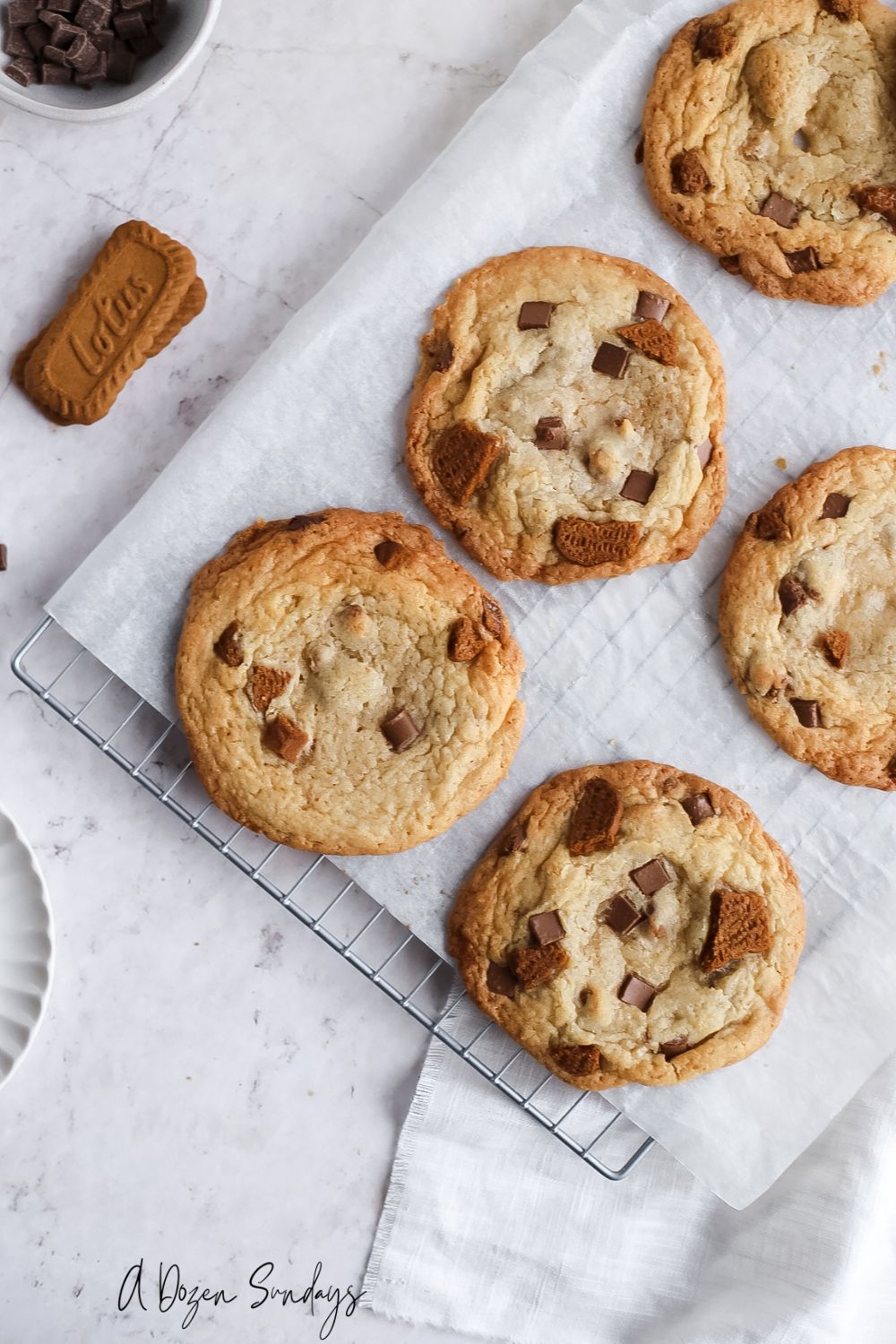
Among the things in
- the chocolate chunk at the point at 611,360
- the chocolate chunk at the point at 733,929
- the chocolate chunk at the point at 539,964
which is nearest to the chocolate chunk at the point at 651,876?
the chocolate chunk at the point at 733,929

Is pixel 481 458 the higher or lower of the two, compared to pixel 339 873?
higher

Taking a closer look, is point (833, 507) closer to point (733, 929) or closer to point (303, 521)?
point (733, 929)

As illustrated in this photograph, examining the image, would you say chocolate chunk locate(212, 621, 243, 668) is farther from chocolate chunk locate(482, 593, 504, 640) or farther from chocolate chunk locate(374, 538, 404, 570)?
chocolate chunk locate(482, 593, 504, 640)

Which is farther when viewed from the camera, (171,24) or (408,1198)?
(408,1198)

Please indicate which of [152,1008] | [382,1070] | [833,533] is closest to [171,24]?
[833,533]

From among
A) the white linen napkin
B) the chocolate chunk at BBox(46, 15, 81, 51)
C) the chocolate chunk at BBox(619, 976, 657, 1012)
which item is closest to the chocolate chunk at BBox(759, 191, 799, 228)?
the chocolate chunk at BBox(46, 15, 81, 51)

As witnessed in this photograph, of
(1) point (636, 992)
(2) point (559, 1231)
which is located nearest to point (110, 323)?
(1) point (636, 992)

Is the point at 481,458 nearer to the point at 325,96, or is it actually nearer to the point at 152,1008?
the point at 325,96
